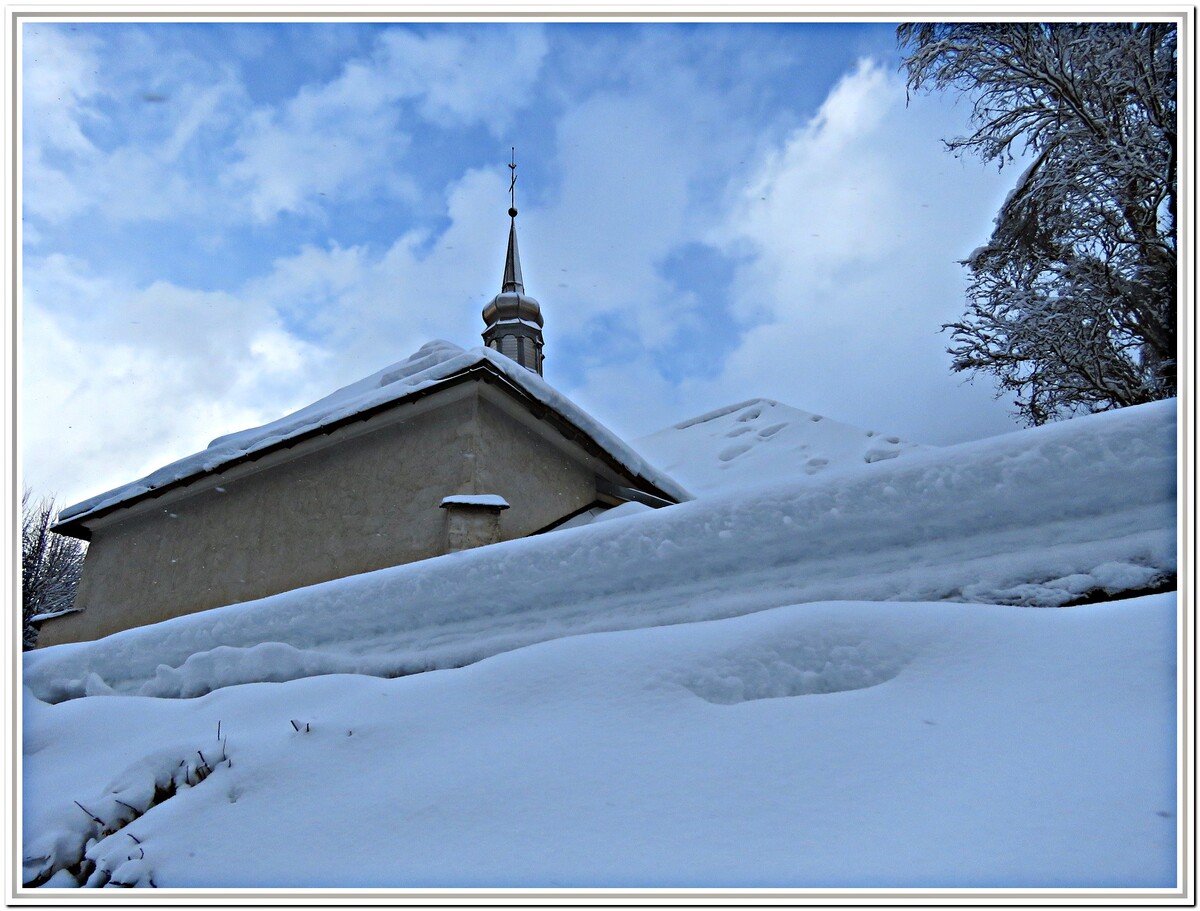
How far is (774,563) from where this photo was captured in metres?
2.35

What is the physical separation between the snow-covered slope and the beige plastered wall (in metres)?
4.06

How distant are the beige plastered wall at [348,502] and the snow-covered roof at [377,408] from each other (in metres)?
0.28

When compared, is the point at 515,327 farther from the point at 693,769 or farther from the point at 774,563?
the point at 693,769

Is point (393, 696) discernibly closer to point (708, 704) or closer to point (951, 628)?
point (708, 704)

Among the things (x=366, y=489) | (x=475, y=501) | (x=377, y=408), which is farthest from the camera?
(x=366, y=489)

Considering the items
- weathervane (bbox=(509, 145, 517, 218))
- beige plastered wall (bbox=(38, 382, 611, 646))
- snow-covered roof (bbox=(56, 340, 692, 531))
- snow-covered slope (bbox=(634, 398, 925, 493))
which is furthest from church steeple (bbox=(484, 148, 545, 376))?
beige plastered wall (bbox=(38, 382, 611, 646))

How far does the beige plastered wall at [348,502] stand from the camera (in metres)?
6.76

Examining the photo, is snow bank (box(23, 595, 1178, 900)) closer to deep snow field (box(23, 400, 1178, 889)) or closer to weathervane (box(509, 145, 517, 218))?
deep snow field (box(23, 400, 1178, 889))

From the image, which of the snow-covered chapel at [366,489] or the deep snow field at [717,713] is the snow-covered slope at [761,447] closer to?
the snow-covered chapel at [366,489]

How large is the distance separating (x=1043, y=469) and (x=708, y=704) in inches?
49.7

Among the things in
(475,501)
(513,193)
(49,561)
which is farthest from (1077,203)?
(49,561)

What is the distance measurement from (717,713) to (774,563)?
33.7 inches

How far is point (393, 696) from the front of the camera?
6.29 ft
